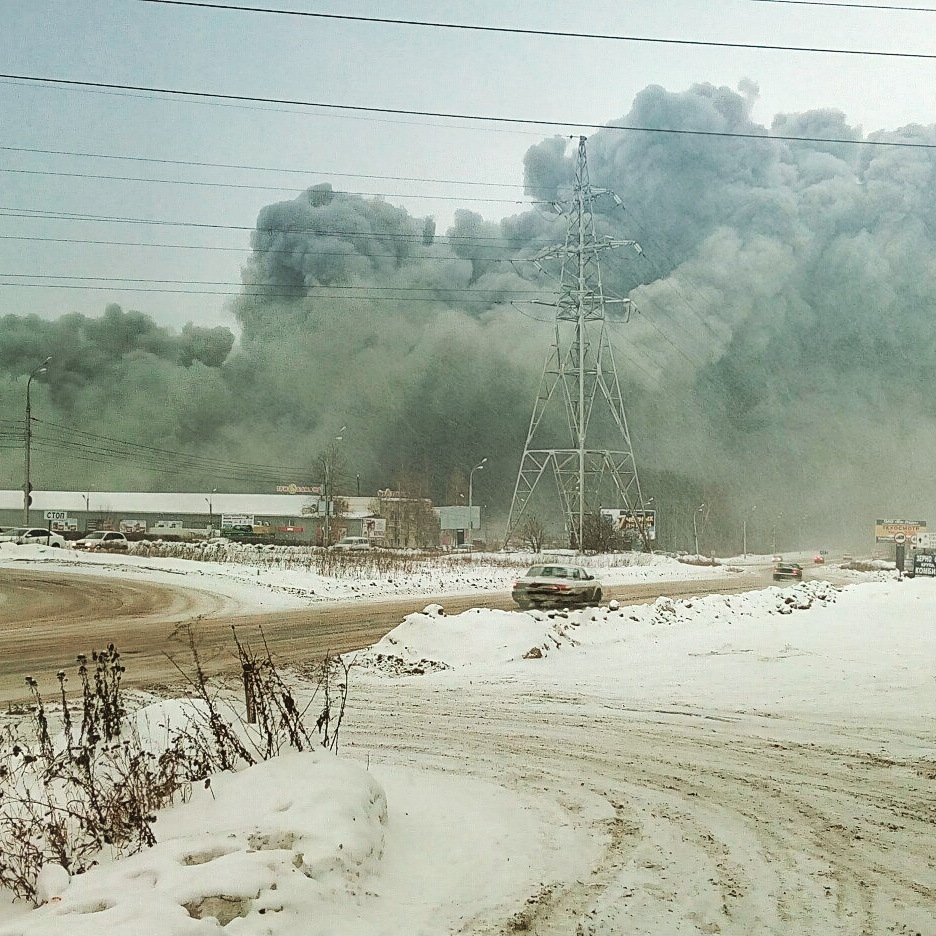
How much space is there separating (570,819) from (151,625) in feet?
52.7

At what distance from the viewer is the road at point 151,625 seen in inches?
576

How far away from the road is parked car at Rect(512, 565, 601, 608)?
0.91 meters

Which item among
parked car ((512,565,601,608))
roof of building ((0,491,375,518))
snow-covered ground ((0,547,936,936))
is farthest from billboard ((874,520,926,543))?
snow-covered ground ((0,547,936,936))

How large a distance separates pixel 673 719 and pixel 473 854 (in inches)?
204

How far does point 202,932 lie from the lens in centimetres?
407

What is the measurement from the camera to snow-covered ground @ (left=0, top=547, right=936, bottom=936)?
4.70 m

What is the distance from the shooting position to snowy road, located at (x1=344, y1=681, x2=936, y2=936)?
5012mm

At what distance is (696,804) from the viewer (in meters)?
7.10

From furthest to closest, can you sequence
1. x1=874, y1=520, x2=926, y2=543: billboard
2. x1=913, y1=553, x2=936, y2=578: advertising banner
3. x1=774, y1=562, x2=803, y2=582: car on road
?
x1=874, y1=520, x2=926, y2=543: billboard, x1=774, y1=562, x2=803, y2=582: car on road, x1=913, y1=553, x2=936, y2=578: advertising banner

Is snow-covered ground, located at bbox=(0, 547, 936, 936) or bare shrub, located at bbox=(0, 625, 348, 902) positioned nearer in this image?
snow-covered ground, located at bbox=(0, 547, 936, 936)

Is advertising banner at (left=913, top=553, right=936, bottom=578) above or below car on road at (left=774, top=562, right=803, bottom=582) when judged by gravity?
above

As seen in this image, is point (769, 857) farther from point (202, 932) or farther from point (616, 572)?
point (616, 572)

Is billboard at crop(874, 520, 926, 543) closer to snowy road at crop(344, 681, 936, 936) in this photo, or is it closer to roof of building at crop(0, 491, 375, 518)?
roof of building at crop(0, 491, 375, 518)

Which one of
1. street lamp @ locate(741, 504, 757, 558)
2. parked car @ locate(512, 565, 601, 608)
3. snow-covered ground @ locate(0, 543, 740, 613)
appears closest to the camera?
parked car @ locate(512, 565, 601, 608)
